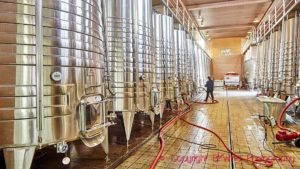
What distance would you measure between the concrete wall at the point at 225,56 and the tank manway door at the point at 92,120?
2211 cm

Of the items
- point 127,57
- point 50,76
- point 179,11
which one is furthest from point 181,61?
point 50,76

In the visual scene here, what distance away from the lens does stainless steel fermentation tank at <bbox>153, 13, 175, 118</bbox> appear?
528 centimetres

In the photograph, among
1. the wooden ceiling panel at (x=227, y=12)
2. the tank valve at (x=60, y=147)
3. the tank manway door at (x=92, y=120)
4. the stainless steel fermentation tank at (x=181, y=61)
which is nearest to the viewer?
the tank valve at (x=60, y=147)

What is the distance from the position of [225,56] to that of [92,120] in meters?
22.5

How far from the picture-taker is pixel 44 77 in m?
1.79

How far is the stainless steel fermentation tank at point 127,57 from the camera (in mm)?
3375

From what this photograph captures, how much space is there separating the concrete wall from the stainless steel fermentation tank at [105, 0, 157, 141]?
20.6 meters

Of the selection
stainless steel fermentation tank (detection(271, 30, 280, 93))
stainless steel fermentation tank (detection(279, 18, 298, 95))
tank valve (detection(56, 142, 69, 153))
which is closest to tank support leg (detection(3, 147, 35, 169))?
tank valve (detection(56, 142, 69, 153))

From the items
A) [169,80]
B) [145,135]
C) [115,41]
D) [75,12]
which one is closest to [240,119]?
[169,80]

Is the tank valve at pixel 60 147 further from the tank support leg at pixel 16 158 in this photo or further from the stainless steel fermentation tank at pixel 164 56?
the stainless steel fermentation tank at pixel 164 56

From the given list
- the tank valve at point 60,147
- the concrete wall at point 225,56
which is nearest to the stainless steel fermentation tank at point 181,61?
the tank valve at point 60,147

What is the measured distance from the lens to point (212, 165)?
9.00ft

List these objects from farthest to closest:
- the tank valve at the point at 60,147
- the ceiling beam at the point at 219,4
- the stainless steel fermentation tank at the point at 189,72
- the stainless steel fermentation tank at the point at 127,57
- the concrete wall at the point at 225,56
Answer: the concrete wall at the point at 225,56 < the ceiling beam at the point at 219,4 < the stainless steel fermentation tank at the point at 189,72 < the stainless steel fermentation tank at the point at 127,57 < the tank valve at the point at 60,147

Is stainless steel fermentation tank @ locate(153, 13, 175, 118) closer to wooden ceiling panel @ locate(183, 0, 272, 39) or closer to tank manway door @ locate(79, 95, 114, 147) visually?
tank manway door @ locate(79, 95, 114, 147)
